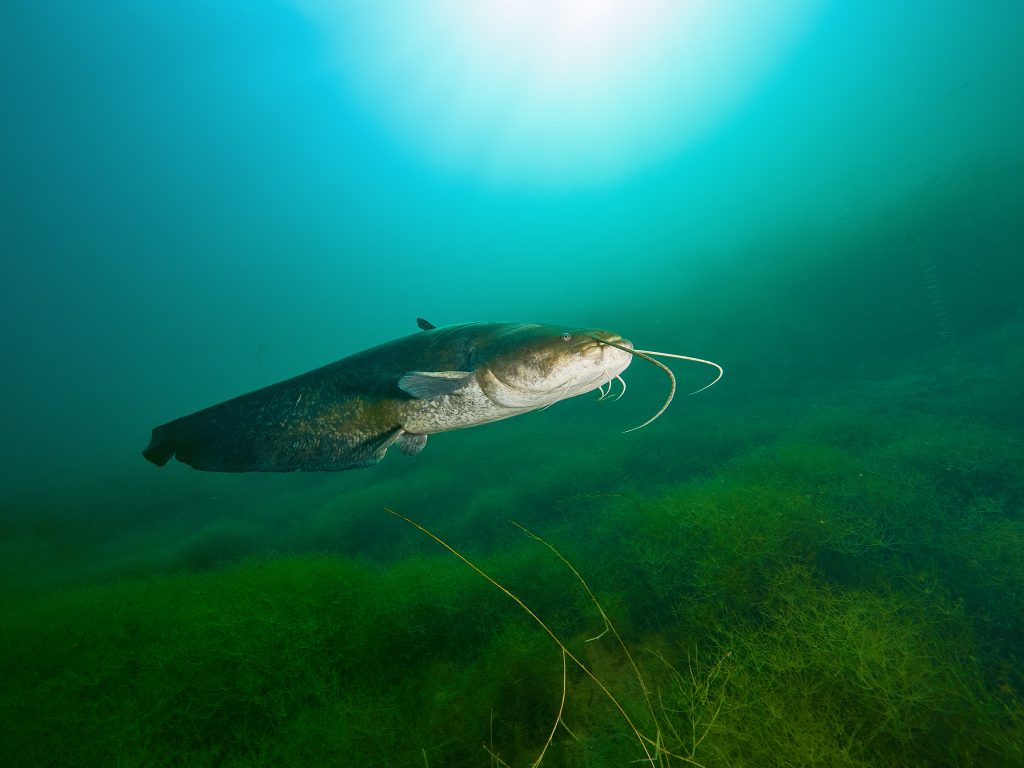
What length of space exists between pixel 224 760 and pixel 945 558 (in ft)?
23.6

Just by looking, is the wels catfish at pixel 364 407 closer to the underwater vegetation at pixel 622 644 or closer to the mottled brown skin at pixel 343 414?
the mottled brown skin at pixel 343 414

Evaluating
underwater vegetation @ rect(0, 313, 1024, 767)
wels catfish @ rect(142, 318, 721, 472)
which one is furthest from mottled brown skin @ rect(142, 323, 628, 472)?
underwater vegetation @ rect(0, 313, 1024, 767)

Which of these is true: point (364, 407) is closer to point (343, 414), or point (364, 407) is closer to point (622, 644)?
point (343, 414)

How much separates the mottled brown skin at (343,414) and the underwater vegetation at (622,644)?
113 centimetres

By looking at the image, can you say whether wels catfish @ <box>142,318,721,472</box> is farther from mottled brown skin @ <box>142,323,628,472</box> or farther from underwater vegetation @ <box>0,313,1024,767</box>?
underwater vegetation @ <box>0,313,1024,767</box>

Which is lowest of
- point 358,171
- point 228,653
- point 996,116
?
point 228,653

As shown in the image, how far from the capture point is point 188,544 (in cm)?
980

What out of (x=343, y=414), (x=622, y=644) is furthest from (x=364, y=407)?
(x=622, y=644)

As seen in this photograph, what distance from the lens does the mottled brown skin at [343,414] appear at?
191 cm

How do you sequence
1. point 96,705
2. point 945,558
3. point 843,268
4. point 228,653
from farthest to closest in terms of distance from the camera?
point 843,268
point 945,558
point 228,653
point 96,705

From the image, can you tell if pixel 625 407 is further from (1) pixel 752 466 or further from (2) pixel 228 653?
(2) pixel 228 653

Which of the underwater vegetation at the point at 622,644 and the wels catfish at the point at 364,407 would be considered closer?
the wels catfish at the point at 364,407

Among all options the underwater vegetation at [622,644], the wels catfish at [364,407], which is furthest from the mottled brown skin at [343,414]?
the underwater vegetation at [622,644]

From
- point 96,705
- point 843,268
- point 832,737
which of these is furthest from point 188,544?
point 843,268
